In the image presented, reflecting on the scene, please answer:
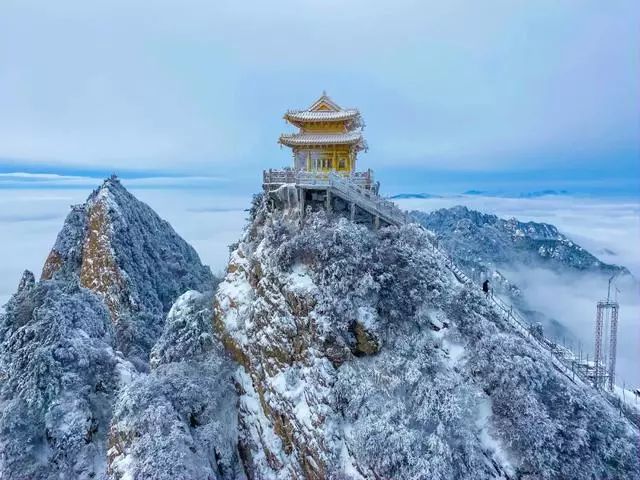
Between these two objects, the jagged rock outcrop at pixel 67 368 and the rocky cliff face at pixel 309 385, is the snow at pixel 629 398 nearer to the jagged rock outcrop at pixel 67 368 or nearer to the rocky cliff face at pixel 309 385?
the rocky cliff face at pixel 309 385

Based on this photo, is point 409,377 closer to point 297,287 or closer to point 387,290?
point 387,290

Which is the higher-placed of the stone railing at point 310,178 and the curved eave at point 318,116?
the curved eave at point 318,116

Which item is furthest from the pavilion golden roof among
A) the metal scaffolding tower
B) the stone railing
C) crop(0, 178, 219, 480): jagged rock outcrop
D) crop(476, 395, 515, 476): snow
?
the metal scaffolding tower

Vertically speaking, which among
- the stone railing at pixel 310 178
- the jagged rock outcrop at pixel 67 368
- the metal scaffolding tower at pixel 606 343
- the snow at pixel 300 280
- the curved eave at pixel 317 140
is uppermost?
the curved eave at pixel 317 140

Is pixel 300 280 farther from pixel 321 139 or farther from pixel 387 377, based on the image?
pixel 321 139

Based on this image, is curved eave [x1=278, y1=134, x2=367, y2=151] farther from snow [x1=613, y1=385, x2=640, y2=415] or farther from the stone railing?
snow [x1=613, y1=385, x2=640, y2=415]

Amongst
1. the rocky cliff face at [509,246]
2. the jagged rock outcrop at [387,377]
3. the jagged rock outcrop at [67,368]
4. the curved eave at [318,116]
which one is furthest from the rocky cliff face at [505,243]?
the jagged rock outcrop at [387,377]
